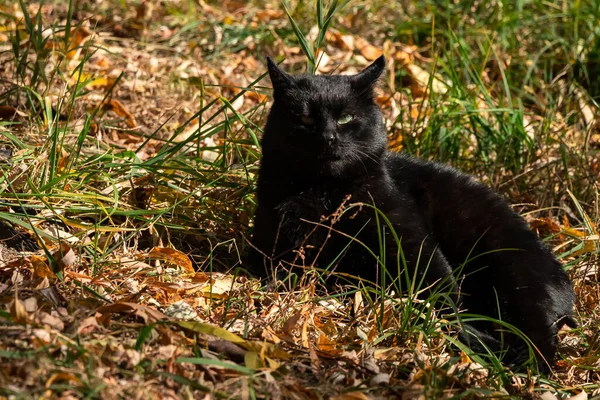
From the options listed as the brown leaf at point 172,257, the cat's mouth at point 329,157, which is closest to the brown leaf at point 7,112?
the brown leaf at point 172,257

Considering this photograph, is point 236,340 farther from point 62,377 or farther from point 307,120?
point 307,120

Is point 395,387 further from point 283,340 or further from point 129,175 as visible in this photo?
point 129,175

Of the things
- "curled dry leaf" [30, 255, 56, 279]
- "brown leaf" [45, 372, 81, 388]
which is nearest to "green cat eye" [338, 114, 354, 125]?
"curled dry leaf" [30, 255, 56, 279]

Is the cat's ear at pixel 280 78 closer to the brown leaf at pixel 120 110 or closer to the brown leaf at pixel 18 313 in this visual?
the brown leaf at pixel 120 110

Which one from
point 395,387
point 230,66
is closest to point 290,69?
point 230,66

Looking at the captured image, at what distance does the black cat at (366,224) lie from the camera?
3.33m

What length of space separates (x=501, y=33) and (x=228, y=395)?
4.00 metres

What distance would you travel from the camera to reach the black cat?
3330 millimetres

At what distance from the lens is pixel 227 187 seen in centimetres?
392

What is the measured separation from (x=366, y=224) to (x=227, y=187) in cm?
89

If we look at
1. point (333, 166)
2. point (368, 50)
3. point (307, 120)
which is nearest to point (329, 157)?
point (333, 166)

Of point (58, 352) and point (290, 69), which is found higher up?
point (290, 69)

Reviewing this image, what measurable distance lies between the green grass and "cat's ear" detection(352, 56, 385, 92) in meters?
0.28

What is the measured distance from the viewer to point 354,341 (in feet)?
9.38
